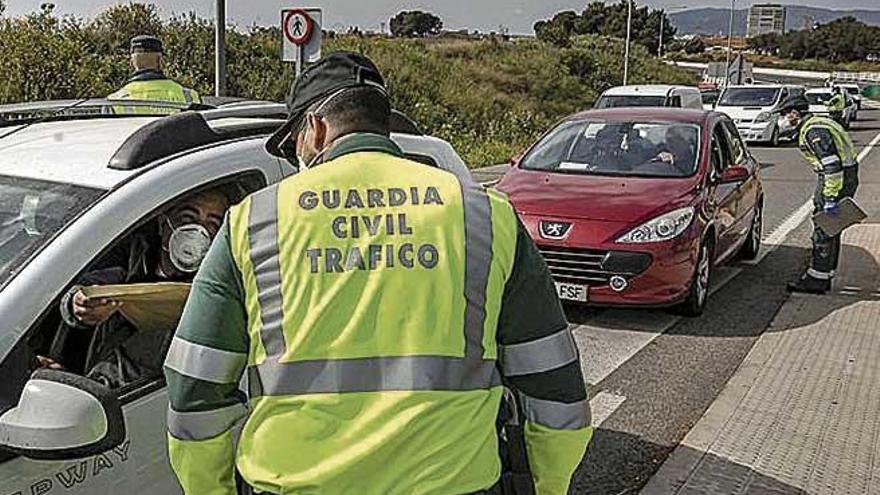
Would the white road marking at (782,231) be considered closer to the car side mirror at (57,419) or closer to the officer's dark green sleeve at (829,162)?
the officer's dark green sleeve at (829,162)

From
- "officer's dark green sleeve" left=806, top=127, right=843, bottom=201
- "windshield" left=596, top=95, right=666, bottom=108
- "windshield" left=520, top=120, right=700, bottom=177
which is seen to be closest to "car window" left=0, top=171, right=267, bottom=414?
"windshield" left=520, top=120, right=700, bottom=177

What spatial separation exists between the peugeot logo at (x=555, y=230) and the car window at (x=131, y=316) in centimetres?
446

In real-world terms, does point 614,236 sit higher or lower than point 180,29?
lower

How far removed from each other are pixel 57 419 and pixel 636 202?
19.6ft

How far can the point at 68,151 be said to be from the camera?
3004 millimetres

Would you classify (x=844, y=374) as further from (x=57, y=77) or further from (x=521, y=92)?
(x=521, y=92)

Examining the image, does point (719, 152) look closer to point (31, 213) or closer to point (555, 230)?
point (555, 230)

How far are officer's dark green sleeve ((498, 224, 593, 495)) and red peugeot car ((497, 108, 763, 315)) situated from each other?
5.19 meters

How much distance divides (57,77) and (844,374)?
1634cm

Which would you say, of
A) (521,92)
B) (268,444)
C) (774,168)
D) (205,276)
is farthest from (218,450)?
(521,92)

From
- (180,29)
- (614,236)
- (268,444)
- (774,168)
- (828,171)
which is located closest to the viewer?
(268,444)

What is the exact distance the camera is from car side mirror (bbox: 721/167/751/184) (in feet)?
27.2

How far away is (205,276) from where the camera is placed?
1.86m

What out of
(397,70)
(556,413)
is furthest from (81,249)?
(397,70)
